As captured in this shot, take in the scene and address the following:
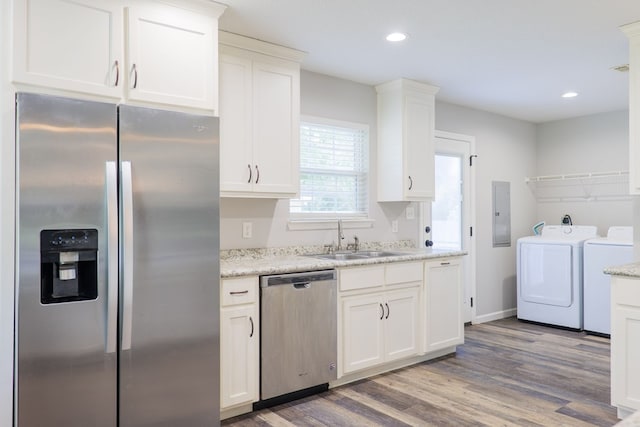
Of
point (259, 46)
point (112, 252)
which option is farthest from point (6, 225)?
point (259, 46)

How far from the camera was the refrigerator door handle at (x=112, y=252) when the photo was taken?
2066 millimetres

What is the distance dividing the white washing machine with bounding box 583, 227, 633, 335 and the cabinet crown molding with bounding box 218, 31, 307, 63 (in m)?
3.57

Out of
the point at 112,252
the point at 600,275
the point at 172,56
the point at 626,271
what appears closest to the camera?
Result: the point at 112,252

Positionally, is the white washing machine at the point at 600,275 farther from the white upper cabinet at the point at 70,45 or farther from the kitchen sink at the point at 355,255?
the white upper cabinet at the point at 70,45

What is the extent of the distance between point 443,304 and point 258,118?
214cm

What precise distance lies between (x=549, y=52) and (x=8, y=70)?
334 centimetres

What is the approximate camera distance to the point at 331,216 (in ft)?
12.9

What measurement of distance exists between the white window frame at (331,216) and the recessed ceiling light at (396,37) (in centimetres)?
94

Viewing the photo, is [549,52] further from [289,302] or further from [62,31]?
[62,31]

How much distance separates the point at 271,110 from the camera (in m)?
3.19

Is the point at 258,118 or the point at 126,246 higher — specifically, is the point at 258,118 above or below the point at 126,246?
above

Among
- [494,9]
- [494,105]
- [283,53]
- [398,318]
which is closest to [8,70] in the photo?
[283,53]

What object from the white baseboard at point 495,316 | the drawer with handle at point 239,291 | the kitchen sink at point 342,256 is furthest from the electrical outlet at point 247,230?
the white baseboard at point 495,316

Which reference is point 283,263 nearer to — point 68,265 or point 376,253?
point 376,253
